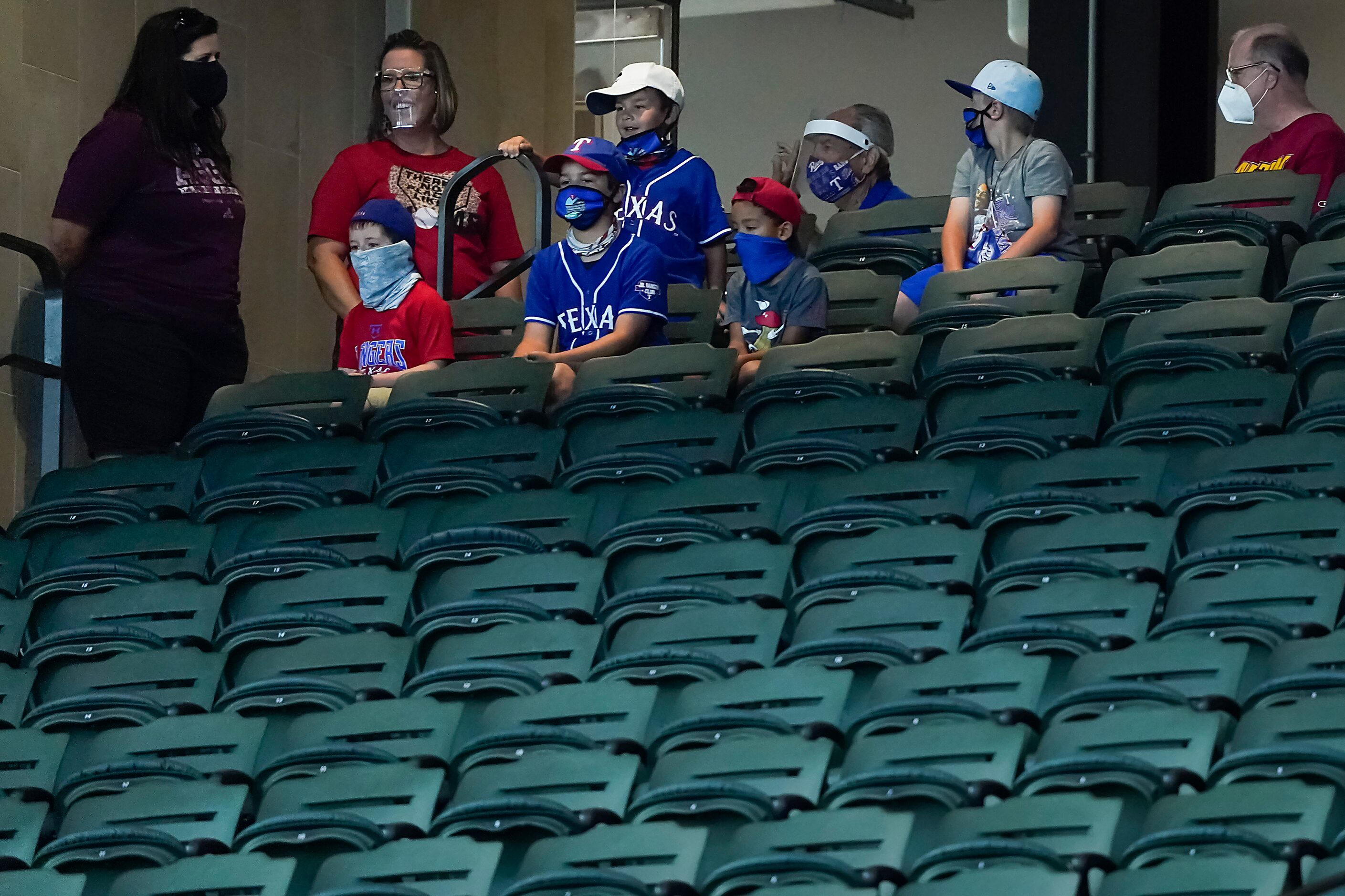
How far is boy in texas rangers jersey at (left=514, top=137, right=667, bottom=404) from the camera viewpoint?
5.67 metres

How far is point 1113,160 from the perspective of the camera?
8.66 m

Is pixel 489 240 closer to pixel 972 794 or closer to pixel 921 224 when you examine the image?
pixel 921 224

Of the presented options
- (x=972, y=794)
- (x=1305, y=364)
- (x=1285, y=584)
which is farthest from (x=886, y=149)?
(x=972, y=794)

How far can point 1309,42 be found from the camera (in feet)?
35.8

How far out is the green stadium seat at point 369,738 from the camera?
→ 14.0 ft

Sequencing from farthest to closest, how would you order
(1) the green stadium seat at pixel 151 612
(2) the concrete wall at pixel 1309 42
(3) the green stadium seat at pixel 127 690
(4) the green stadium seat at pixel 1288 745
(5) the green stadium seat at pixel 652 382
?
(2) the concrete wall at pixel 1309 42 → (5) the green stadium seat at pixel 652 382 → (1) the green stadium seat at pixel 151 612 → (3) the green stadium seat at pixel 127 690 → (4) the green stadium seat at pixel 1288 745

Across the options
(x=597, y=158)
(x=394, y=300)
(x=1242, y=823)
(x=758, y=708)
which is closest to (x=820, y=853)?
(x=758, y=708)

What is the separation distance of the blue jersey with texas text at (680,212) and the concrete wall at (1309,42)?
5296 mm

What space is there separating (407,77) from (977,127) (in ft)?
5.39

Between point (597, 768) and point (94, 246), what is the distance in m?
2.72

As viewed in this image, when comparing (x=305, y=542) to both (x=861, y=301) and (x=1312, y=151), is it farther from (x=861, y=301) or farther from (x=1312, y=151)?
(x=1312, y=151)

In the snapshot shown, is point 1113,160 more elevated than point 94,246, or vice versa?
point 1113,160

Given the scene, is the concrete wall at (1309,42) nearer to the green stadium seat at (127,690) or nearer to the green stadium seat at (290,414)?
the green stadium seat at (290,414)

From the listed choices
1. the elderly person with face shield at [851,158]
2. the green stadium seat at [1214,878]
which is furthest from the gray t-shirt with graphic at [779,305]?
the green stadium seat at [1214,878]
